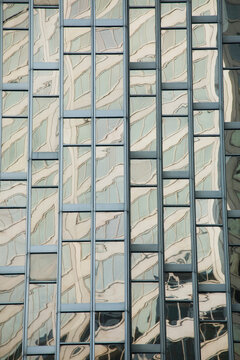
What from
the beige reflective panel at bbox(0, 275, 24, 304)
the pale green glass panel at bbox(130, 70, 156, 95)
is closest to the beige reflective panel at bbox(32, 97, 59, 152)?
the pale green glass panel at bbox(130, 70, 156, 95)

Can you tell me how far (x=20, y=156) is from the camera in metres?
29.1

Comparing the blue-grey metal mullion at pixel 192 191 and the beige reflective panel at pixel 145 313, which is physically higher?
the blue-grey metal mullion at pixel 192 191

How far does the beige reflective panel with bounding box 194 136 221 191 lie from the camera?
2861 centimetres

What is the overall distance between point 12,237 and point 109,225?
3.25m

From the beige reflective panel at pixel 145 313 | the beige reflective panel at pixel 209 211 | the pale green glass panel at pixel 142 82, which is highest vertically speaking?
the pale green glass panel at pixel 142 82

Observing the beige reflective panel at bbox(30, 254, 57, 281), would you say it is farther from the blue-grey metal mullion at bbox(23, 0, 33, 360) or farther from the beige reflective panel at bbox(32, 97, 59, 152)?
the beige reflective panel at bbox(32, 97, 59, 152)

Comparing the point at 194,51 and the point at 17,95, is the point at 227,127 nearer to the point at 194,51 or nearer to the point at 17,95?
the point at 194,51

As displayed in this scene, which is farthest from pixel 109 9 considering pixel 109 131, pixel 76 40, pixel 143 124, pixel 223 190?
pixel 223 190

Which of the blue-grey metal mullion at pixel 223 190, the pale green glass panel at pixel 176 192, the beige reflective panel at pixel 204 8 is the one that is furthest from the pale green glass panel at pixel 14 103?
the blue-grey metal mullion at pixel 223 190

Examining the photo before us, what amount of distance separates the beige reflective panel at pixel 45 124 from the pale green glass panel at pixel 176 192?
152 inches

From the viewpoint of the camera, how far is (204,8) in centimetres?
3000

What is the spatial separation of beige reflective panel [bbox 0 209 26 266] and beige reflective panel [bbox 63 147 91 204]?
1.81 meters

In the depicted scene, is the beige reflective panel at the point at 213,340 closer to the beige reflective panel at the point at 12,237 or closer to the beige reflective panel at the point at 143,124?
the beige reflective panel at the point at 143,124

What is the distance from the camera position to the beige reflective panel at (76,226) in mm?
27703
